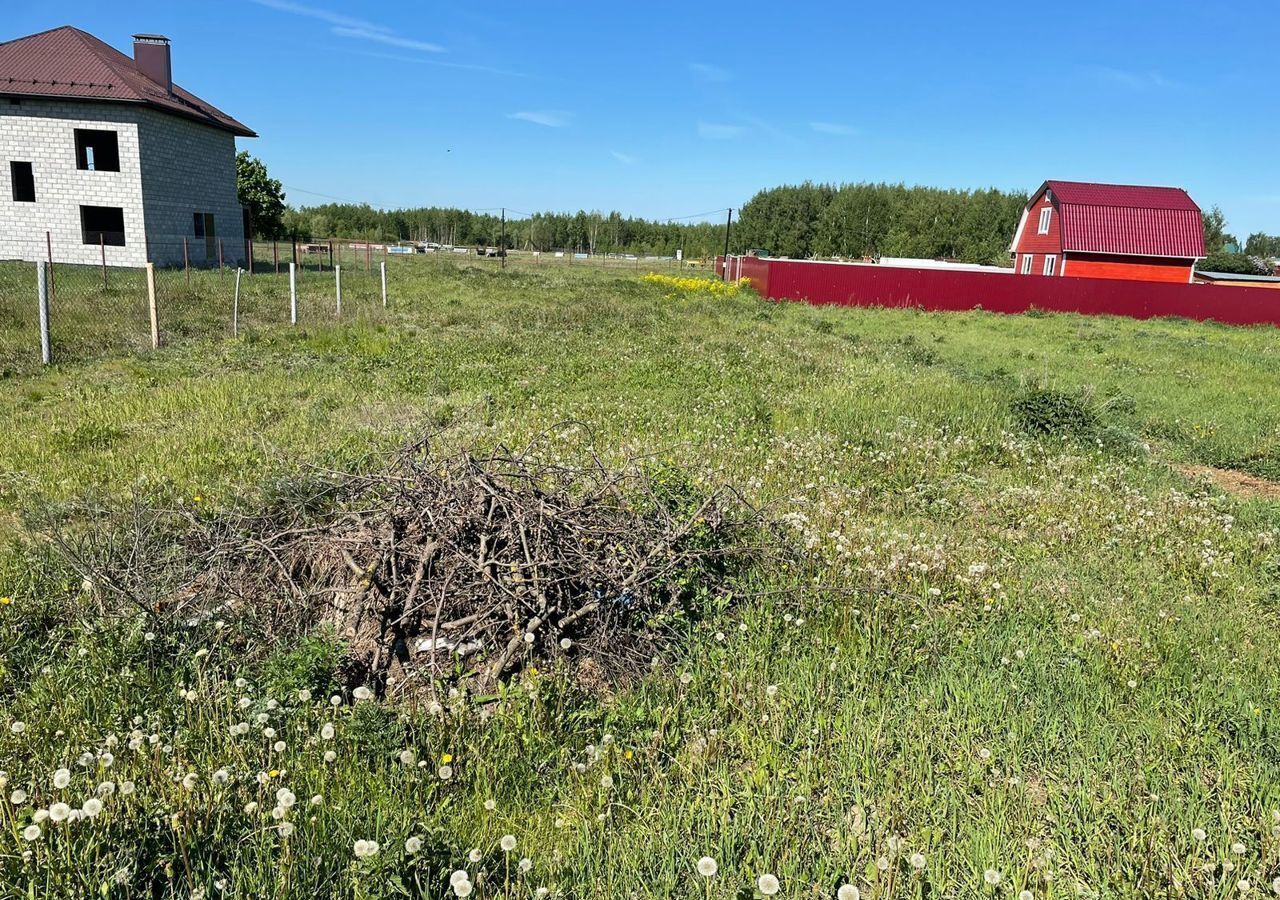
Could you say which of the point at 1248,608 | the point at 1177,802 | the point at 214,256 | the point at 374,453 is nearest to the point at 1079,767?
the point at 1177,802

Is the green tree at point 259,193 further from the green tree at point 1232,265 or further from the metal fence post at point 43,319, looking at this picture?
the green tree at point 1232,265

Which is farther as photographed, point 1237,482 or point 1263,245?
point 1263,245

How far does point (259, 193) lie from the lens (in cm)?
4631

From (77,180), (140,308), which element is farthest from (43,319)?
(77,180)

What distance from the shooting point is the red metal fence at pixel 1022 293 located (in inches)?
1051

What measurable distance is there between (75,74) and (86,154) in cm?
261

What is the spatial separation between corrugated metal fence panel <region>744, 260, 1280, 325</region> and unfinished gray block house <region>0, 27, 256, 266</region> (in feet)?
73.3

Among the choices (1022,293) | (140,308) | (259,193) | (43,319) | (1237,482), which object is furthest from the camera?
(259,193)

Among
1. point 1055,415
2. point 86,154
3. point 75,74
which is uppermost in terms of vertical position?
point 75,74

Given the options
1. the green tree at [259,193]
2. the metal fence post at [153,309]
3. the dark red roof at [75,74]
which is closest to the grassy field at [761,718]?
the metal fence post at [153,309]

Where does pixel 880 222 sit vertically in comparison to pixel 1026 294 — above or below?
above

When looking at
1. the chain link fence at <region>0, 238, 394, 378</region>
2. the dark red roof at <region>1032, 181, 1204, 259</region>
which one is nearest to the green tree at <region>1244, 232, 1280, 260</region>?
the dark red roof at <region>1032, 181, 1204, 259</region>

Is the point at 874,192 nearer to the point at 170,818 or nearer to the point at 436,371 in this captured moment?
the point at 436,371

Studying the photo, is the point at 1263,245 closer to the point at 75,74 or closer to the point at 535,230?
the point at 535,230
